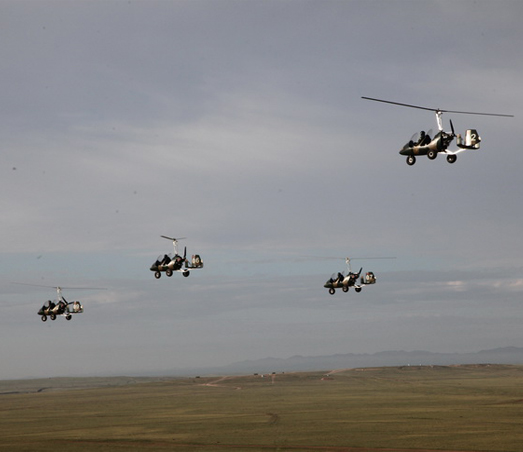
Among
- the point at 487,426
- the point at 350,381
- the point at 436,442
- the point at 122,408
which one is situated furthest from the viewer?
the point at 350,381

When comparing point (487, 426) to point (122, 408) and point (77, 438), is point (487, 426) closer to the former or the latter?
point (77, 438)

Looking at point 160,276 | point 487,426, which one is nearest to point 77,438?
point 160,276

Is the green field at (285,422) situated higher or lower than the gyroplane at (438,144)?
lower

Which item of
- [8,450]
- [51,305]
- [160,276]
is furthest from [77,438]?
[160,276]

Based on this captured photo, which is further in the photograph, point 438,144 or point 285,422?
point 285,422

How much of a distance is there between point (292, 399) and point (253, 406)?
1499 centimetres

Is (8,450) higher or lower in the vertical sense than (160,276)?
lower

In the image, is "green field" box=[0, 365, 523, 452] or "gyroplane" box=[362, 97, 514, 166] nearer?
"gyroplane" box=[362, 97, 514, 166]

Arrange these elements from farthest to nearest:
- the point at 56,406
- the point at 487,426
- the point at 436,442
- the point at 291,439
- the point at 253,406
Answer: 1. the point at 56,406
2. the point at 253,406
3. the point at 487,426
4. the point at 291,439
5. the point at 436,442

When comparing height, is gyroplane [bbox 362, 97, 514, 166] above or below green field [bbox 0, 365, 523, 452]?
above

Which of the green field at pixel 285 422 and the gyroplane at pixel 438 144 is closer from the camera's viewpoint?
the gyroplane at pixel 438 144

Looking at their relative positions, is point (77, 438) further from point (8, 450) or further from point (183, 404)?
point (183, 404)

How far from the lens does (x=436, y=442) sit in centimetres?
6372

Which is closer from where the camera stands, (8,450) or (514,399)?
(8,450)
